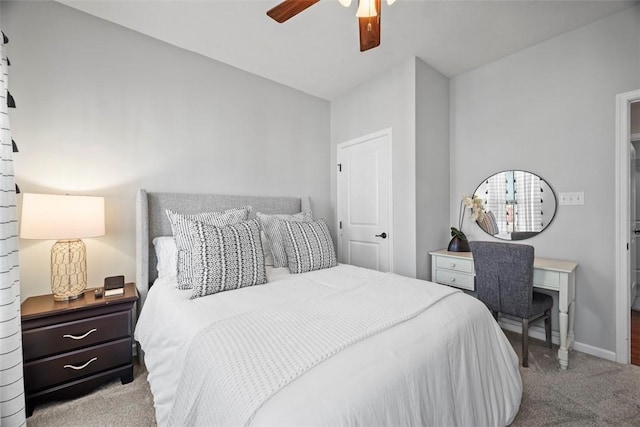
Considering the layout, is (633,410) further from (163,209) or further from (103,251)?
(103,251)

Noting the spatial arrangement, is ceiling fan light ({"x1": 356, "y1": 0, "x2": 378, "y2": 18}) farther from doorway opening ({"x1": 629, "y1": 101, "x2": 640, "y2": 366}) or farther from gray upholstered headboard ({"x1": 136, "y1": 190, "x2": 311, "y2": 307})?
doorway opening ({"x1": 629, "y1": 101, "x2": 640, "y2": 366})

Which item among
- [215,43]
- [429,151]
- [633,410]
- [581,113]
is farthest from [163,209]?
[581,113]

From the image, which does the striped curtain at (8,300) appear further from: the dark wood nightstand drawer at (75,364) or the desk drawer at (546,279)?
the desk drawer at (546,279)

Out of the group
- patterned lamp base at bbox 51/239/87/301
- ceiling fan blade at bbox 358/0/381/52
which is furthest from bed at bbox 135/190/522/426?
ceiling fan blade at bbox 358/0/381/52

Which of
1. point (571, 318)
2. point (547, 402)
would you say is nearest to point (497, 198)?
point (571, 318)

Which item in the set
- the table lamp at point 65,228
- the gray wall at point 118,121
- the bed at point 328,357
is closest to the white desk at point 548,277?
the bed at point 328,357

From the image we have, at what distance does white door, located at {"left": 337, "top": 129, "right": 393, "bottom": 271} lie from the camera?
296 cm

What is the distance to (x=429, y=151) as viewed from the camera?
2.79 m

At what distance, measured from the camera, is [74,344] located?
66.8 inches

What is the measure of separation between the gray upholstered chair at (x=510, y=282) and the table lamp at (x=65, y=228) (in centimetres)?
277

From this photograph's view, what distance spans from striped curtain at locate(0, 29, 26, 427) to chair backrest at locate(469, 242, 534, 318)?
2857mm

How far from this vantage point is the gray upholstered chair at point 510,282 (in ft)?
6.54

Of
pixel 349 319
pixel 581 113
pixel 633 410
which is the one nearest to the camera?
pixel 349 319

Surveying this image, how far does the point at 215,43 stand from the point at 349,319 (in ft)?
8.23
